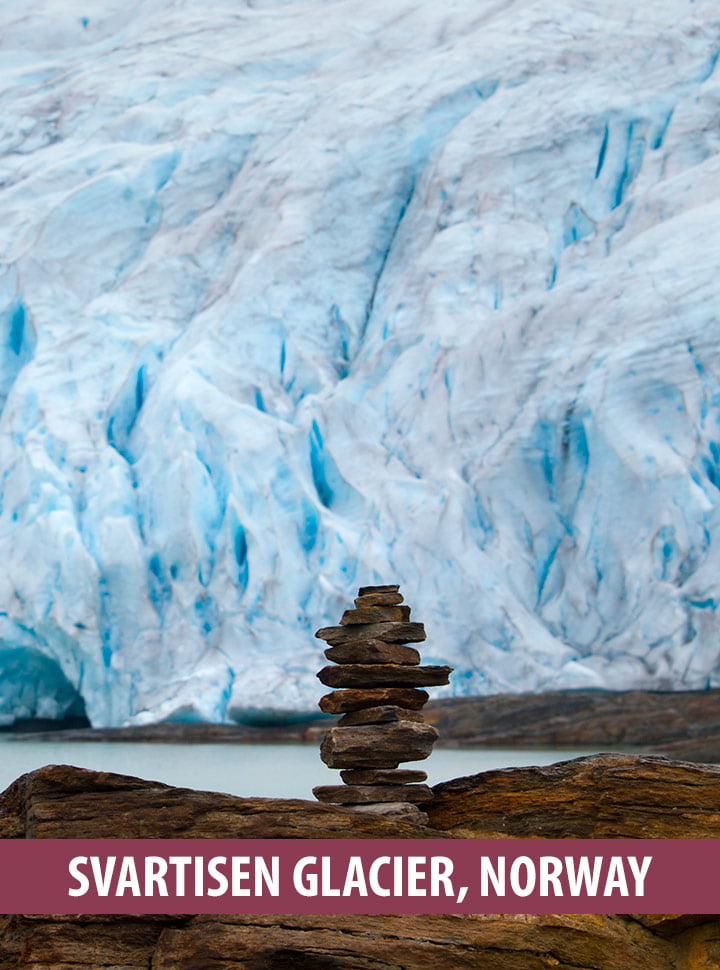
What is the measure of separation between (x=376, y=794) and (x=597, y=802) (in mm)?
720

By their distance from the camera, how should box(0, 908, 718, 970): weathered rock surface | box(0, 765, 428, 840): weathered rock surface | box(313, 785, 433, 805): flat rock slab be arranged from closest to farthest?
box(0, 908, 718, 970): weathered rock surface
box(0, 765, 428, 840): weathered rock surface
box(313, 785, 433, 805): flat rock slab

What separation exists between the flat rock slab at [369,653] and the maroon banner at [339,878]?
0.87m

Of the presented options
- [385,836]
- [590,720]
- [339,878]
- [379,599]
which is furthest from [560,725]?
[339,878]

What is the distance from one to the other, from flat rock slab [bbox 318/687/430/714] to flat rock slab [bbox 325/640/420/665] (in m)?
0.10

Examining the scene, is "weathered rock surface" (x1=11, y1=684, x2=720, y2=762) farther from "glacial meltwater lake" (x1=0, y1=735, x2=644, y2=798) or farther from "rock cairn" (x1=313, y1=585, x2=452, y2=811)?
"rock cairn" (x1=313, y1=585, x2=452, y2=811)

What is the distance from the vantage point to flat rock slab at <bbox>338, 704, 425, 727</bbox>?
444cm

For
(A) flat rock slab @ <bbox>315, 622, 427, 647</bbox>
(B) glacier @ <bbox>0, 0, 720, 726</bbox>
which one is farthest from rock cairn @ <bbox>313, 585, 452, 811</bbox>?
(B) glacier @ <bbox>0, 0, 720, 726</bbox>

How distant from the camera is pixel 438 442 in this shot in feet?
49.8

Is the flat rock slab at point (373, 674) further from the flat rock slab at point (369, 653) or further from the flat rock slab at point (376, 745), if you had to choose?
the flat rock slab at point (376, 745)

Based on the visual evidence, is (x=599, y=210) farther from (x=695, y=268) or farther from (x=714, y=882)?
(x=714, y=882)

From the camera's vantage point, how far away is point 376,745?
174 inches

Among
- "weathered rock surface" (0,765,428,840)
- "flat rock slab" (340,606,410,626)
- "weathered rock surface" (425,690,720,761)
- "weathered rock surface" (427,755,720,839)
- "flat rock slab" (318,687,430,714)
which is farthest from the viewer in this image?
"weathered rock surface" (425,690,720,761)

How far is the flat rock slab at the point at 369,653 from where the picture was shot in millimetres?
4562

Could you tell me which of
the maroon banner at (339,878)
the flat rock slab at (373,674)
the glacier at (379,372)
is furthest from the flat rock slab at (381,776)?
the glacier at (379,372)
